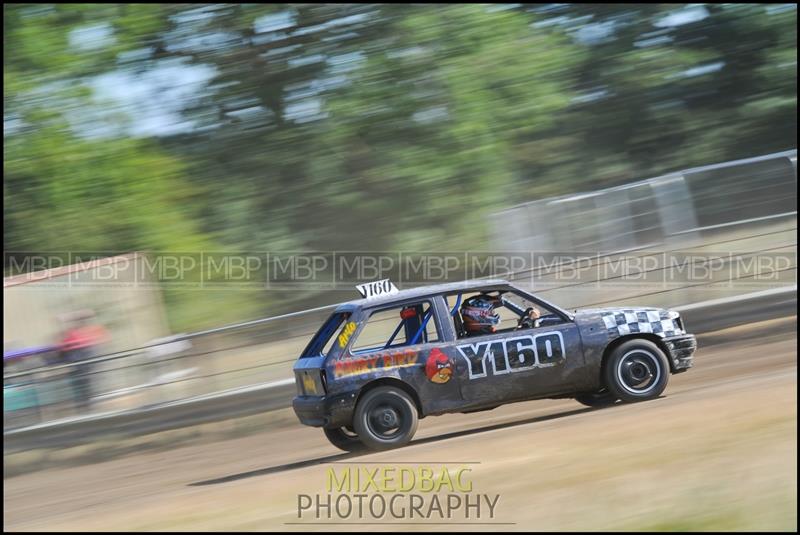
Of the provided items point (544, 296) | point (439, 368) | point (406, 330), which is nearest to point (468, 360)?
point (439, 368)

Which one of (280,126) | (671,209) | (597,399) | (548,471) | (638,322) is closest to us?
(548,471)

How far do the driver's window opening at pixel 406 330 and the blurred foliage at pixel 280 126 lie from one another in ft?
24.5

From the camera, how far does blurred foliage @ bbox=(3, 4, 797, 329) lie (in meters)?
16.4

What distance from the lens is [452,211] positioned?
1741 centimetres

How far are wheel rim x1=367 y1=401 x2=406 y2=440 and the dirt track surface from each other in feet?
0.76

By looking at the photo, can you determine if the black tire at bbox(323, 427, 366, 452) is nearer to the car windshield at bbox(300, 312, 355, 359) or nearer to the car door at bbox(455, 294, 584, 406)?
the car windshield at bbox(300, 312, 355, 359)

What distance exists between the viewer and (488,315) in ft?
28.0

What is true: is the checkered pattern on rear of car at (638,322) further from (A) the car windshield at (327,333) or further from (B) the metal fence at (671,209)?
(B) the metal fence at (671,209)

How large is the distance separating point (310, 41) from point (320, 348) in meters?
10.2

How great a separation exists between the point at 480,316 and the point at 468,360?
453 millimetres

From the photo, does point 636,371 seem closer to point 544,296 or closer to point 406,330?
point 406,330

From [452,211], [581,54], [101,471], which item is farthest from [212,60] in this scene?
[101,471]

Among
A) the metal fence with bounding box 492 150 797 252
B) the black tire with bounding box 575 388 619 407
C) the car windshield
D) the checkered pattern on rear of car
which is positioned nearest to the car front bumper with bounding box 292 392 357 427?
the car windshield

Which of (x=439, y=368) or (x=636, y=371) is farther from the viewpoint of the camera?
(x=636, y=371)
